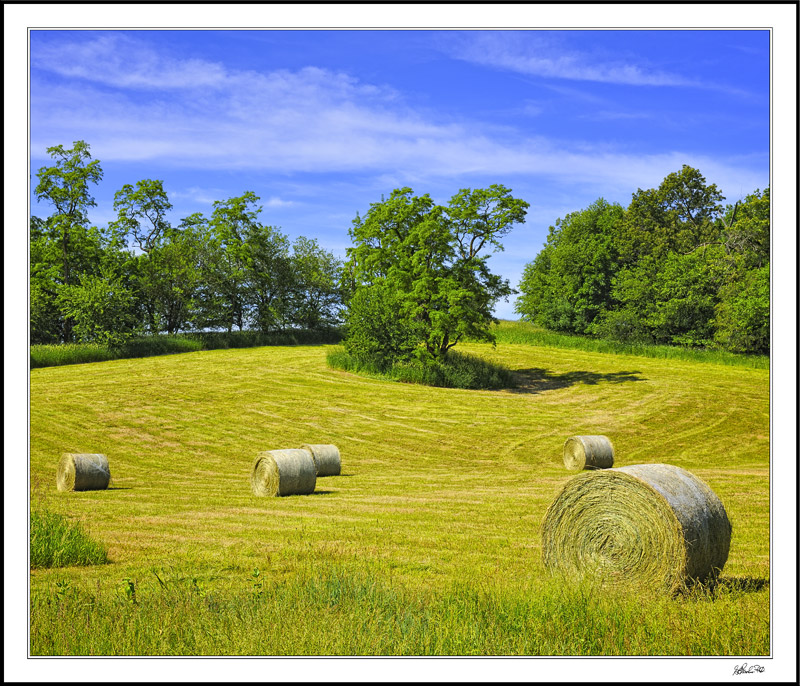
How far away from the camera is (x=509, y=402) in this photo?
36875 millimetres

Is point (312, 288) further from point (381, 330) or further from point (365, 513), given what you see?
point (365, 513)

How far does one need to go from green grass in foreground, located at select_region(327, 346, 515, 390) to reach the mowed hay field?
1.36m

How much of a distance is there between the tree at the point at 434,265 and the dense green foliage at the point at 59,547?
106 ft

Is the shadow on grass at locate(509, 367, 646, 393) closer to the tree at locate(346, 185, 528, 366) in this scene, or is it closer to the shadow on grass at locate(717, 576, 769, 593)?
the tree at locate(346, 185, 528, 366)

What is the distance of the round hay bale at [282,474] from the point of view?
1755 cm

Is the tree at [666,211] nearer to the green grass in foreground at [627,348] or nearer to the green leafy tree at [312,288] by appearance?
the green grass in foreground at [627,348]

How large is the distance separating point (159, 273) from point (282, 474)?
46735mm

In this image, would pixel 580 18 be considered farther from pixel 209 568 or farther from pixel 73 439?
pixel 73 439

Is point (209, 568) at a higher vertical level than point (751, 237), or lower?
lower

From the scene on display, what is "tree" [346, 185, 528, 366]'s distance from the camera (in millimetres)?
41938

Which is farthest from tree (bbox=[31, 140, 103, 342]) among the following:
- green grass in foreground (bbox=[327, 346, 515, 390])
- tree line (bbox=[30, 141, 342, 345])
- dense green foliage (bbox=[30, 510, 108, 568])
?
dense green foliage (bbox=[30, 510, 108, 568])

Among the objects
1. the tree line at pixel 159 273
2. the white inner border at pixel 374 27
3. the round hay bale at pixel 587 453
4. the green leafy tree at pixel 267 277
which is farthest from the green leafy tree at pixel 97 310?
the white inner border at pixel 374 27
